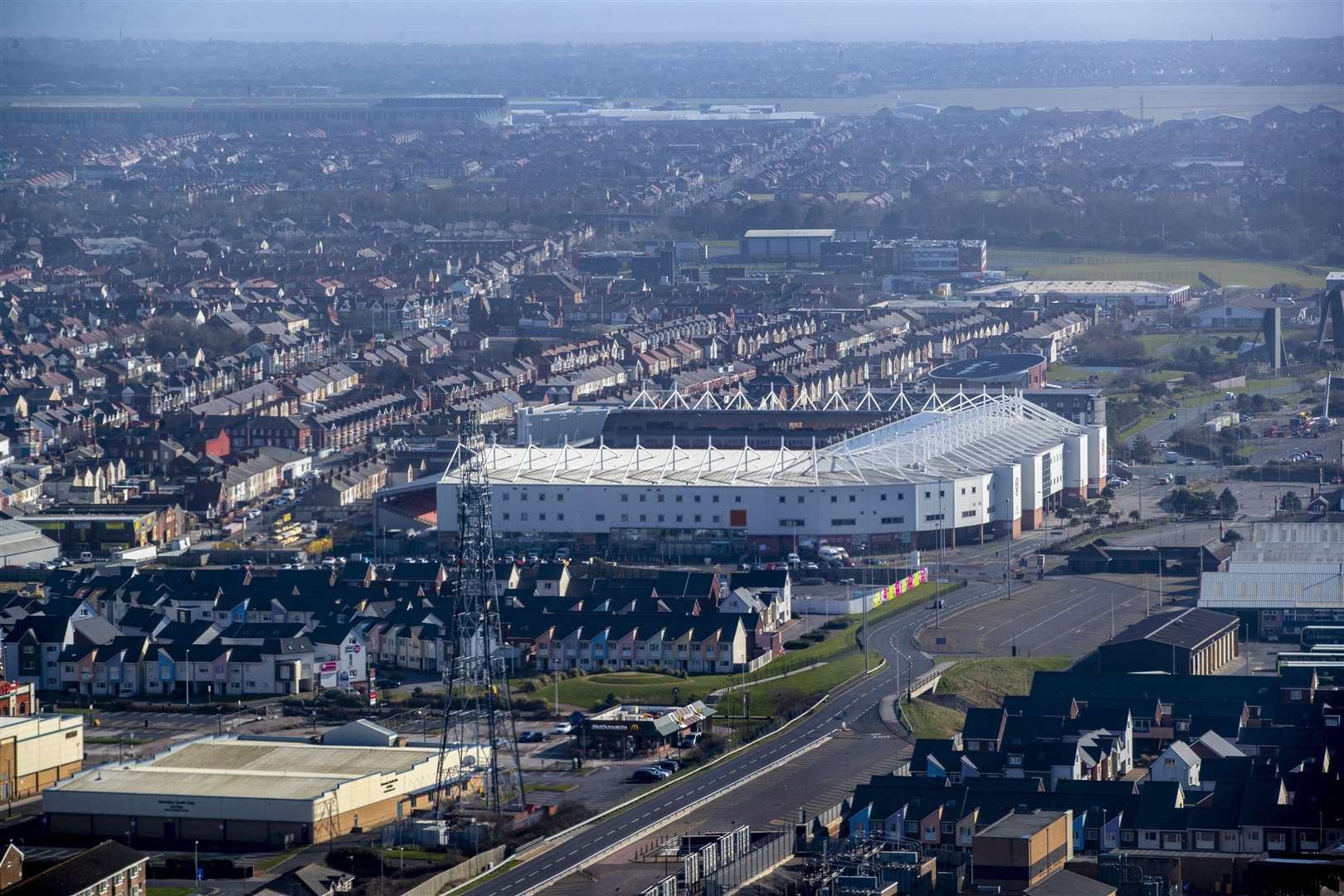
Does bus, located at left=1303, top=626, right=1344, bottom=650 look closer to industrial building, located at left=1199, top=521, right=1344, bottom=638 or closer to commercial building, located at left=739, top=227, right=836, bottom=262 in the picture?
industrial building, located at left=1199, top=521, right=1344, bottom=638

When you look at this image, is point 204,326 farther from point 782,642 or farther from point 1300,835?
point 1300,835

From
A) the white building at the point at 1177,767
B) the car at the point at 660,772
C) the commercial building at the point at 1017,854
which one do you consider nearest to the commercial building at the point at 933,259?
the car at the point at 660,772

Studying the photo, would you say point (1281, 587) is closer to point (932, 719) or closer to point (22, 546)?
point (932, 719)

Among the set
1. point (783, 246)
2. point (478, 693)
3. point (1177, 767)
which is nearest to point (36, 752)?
point (478, 693)

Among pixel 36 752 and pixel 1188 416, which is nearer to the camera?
pixel 36 752

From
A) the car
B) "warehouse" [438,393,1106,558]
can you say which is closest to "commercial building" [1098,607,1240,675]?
the car

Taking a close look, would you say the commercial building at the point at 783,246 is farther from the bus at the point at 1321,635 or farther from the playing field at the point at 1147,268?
the bus at the point at 1321,635

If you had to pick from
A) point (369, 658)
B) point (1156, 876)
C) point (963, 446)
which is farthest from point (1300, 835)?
point (963, 446)
